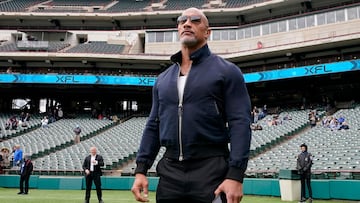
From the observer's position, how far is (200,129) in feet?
9.95

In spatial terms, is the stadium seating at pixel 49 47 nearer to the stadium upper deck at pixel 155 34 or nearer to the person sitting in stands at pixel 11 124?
the stadium upper deck at pixel 155 34

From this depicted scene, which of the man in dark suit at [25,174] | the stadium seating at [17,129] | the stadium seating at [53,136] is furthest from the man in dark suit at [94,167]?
the stadium seating at [17,129]

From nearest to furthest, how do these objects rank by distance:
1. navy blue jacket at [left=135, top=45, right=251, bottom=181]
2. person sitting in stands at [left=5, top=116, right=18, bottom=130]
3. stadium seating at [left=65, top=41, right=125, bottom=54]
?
1. navy blue jacket at [left=135, top=45, right=251, bottom=181]
2. person sitting in stands at [left=5, top=116, right=18, bottom=130]
3. stadium seating at [left=65, top=41, right=125, bottom=54]

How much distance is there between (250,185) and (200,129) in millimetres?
12947

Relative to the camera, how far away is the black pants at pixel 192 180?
9.66ft

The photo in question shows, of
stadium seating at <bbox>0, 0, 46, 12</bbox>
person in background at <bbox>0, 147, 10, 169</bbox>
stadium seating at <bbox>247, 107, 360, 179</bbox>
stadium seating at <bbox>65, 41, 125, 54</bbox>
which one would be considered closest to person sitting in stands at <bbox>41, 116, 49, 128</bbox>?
stadium seating at <bbox>65, 41, 125, 54</bbox>

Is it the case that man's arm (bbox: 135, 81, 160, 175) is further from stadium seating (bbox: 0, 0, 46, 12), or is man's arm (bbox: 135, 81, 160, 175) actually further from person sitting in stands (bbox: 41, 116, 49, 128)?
stadium seating (bbox: 0, 0, 46, 12)

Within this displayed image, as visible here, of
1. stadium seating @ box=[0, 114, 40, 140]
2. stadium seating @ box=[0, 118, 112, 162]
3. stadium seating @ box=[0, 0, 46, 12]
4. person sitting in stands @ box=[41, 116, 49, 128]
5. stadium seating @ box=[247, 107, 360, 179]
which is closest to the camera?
stadium seating @ box=[247, 107, 360, 179]

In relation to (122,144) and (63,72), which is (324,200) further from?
(63,72)

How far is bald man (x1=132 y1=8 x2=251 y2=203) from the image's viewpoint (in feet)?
9.57

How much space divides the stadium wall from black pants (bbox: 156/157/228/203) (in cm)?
1101

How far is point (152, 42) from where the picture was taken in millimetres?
41625

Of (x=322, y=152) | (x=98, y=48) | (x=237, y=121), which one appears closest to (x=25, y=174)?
(x=322, y=152)

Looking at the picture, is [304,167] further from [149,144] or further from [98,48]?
[98,48]
